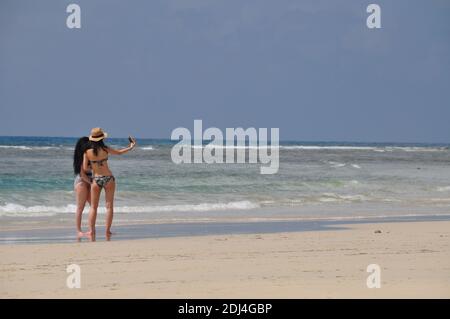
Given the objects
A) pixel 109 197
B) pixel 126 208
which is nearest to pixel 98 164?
pixel 109 197

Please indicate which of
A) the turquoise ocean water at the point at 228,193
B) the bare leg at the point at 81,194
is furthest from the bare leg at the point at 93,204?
the turquoise ocean water at the point at 228,193

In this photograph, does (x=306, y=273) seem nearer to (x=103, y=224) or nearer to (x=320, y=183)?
(x=103, y=224)

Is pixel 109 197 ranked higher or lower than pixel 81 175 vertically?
lower

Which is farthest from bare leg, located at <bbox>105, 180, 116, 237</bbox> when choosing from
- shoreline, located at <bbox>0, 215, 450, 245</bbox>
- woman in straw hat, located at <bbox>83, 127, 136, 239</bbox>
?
shoreline, located at <bbox>0, 215, 450, 245</bbox>

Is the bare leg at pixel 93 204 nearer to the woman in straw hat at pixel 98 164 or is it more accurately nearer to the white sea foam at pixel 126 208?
the woman in straw hat at pixel 98 164

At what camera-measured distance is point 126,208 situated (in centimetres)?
1698

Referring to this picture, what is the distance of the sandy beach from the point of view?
22.7ft

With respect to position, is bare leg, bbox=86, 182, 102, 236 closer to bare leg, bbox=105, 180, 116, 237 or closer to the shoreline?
bare leg, bbox=105, 180, 116, 237

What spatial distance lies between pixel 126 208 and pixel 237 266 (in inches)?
352

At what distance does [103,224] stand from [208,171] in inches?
596

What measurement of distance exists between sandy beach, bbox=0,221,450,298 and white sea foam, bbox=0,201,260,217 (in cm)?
562

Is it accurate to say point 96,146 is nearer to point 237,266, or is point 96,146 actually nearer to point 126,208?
point 237,266

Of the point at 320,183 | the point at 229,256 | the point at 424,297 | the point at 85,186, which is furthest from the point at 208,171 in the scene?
the point at 424,297

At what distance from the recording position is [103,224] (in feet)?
43.2
